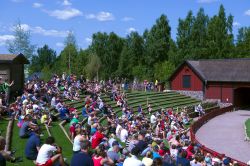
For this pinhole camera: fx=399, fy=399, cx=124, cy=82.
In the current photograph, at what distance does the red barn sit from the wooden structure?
2899cm

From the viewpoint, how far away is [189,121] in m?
35.6

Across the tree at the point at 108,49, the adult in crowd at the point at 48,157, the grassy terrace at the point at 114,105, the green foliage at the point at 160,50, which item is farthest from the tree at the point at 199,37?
the adult in crowd at the point at 48,157

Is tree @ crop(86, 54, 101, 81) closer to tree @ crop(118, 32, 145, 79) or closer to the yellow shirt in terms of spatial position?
tree @ crop(118, 32, 145, 79)

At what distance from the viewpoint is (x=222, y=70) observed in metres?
51.2

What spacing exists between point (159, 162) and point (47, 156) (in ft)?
10.3

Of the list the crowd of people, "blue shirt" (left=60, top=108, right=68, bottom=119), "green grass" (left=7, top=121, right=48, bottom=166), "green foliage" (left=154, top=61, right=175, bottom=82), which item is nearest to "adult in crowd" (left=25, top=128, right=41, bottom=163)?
the crowd of people

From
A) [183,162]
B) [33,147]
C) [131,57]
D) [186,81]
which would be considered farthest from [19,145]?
[131,57]

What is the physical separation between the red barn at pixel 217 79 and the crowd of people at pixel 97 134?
14.1 metres

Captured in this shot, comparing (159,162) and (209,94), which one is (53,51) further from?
(159,162)

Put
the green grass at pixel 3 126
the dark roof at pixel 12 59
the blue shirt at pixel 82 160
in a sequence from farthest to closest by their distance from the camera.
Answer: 1. the dark roof at pixel 12 59
2. the green grass at pixel 3 126
3. the blue shirt at pixel 82 160

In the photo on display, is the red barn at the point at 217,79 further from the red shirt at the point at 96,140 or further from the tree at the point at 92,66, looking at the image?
the red shirt at the point at 96,140

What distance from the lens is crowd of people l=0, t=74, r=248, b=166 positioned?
11117 mm

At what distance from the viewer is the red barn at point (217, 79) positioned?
48.8 meters

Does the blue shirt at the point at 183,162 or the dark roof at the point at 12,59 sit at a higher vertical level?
the dark roof at the point at 12,59
